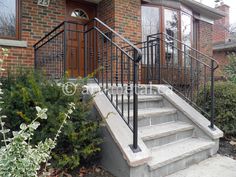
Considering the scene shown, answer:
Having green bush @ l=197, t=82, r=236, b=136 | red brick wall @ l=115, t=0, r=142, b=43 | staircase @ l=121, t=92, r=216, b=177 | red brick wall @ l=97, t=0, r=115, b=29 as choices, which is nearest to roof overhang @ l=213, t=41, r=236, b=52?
red brick wall @ l=115, t=0, r=142, b=43

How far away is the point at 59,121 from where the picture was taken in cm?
248

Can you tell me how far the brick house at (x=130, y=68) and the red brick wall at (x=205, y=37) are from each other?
1.30ft

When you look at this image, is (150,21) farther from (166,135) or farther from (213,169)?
(213,169)

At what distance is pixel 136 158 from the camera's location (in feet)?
7.67

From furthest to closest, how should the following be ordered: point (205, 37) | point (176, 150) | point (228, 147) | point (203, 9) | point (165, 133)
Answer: point (205, 37) → point (203, 9) → point (228, 147) → point (165, 133) → point (176, 150)

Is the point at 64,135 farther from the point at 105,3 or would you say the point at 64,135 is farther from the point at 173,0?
the point at 173,0

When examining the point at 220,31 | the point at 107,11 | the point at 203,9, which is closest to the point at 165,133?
the point at 107,11

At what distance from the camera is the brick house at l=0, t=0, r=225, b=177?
8.57 feet

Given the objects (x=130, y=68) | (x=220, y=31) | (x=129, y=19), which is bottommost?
(x=130, y=68)

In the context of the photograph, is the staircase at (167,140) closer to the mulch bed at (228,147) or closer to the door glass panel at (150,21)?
the mulch bed at (228,147)

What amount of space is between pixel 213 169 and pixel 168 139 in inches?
26.5

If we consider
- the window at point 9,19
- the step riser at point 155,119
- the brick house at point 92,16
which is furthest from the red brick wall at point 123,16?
the step riser at point 155,119

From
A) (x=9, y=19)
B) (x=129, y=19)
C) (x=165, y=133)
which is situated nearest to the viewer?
(x=165, y=133)

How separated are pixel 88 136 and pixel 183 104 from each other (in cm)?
193
